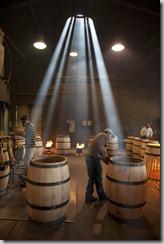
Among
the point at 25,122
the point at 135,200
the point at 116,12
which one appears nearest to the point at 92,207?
the point at 135,200

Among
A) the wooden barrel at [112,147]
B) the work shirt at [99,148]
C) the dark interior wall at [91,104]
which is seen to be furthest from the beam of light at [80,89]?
the work shirt at [99,148]

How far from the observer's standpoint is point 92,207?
3.17 metres

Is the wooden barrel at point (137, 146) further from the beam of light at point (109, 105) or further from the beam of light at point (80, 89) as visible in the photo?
the beam of light at point (80, 89)

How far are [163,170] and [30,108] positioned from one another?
881 cm

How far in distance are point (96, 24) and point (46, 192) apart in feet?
17.8

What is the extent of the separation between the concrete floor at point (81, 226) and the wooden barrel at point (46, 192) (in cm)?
18

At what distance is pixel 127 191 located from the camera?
2645 mm

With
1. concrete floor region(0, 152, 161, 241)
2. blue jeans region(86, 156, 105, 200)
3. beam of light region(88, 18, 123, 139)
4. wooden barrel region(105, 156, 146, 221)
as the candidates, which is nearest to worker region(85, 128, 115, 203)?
blue jeans region(86, 156, 105, 200)

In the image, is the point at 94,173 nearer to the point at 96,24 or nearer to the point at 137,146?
the point at 137,146

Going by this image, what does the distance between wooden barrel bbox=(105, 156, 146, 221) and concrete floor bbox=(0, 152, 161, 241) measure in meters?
0.17

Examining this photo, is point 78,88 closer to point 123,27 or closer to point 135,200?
point 123,27

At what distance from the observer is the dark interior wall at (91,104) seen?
9.73m

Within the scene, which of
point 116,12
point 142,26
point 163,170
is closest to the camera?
point 163,170

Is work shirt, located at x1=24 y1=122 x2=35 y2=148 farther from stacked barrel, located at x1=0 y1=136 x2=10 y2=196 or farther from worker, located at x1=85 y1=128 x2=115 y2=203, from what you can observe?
worker, located at x1=85 y1=128 x2=115 y2=203
